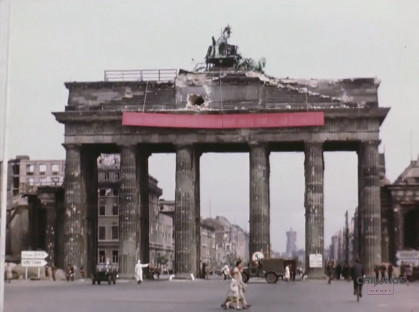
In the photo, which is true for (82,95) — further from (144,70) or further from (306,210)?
(306,210)

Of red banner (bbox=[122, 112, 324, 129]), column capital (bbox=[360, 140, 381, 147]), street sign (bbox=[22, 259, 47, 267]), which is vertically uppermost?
red banner (bbox=[122, 112, 324, 129])

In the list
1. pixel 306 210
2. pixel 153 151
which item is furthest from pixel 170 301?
pixel 153 151

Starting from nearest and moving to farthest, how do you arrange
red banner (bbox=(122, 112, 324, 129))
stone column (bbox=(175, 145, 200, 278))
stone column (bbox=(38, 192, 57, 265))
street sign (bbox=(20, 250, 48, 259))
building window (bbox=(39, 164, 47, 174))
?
street sign (bbox=(20, 250, 48, 259)) → red banner (bbox=(122, 112, 324, 129)) → stone column (bbox=(175, 145, 200, 278)) → stone column (bbox=(38, 192, 57, 265)) → building window (bbox=(39, 164, 47, 174))

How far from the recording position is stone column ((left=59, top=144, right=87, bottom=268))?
248ft

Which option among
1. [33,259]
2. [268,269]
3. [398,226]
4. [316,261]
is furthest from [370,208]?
[33,259]

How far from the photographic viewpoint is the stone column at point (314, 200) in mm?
73438

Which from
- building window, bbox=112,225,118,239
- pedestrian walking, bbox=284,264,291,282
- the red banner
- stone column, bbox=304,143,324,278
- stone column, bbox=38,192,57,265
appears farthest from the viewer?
building window, bbox=112,225,118,239

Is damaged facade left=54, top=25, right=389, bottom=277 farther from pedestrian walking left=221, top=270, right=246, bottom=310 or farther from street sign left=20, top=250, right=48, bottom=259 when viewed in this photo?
pedestrian walking left=221, top=270, right=246, bottom=310

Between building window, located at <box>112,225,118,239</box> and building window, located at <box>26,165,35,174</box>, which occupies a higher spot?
building window, located at <box>26,165,35,174</box>

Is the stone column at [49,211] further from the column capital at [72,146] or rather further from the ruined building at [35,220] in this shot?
the column capital at [72,146]

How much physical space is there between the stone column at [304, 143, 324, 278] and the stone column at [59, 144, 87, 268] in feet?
62.7

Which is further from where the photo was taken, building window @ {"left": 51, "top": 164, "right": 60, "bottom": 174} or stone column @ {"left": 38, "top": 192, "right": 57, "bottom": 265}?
building window @ {"left": 51, "top": 164, "right": 60, "bottom": 174}

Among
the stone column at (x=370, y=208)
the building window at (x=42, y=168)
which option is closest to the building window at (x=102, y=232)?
the building window at (x=42, y=168)

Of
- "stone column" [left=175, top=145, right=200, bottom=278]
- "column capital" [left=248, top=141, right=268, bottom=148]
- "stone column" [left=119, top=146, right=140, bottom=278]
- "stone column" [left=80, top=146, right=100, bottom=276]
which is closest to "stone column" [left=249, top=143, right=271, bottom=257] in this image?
"column capital" [left=248, top=141, right=268, bottom=148]
